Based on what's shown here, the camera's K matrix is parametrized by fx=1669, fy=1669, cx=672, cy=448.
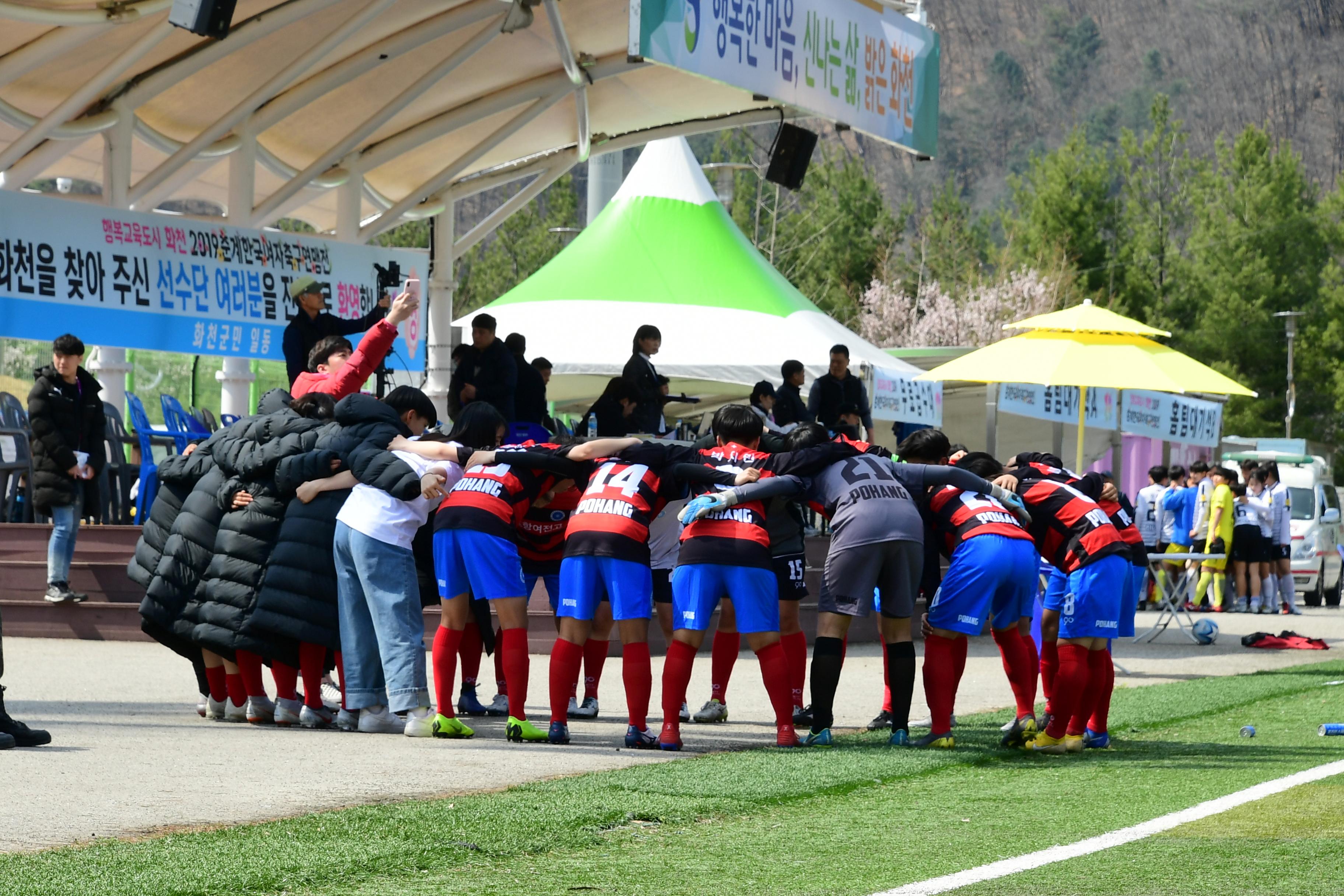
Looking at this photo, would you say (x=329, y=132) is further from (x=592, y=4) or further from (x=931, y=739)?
(x=931, y=739)

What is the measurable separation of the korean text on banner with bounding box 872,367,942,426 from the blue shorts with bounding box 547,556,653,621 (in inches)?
420

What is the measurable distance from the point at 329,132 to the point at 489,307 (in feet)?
16.4

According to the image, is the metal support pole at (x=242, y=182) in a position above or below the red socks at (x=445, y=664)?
above

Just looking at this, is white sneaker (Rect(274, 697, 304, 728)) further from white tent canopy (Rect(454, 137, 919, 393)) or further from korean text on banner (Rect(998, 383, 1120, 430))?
korean text on banner (Rect(998, 383, 1120, 430))

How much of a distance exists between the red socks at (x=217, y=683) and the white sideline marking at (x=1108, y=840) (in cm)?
473

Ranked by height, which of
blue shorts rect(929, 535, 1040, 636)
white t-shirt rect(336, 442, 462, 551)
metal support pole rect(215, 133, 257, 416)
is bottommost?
blue shorts rect(929, 535, 1040, 636)

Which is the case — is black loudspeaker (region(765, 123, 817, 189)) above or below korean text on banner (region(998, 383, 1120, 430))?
above

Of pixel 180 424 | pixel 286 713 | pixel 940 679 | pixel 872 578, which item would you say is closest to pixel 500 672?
pixel 286 713

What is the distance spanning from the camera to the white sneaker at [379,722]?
8.36 meters

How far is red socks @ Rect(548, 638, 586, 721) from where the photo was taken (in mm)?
8078

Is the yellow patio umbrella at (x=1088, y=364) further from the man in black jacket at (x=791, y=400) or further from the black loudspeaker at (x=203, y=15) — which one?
the black loudspeaker at (x=203, y=15)

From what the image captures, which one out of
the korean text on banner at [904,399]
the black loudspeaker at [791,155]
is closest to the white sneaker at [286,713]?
the black loudspeaker at [791,155]

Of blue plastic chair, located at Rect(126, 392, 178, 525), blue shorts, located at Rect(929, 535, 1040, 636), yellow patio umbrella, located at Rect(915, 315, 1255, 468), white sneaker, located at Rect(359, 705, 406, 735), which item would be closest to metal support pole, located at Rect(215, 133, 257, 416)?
blue plastic chair, located at Rect(126, 392, 178, 525)

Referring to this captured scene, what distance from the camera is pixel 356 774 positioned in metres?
6.88
